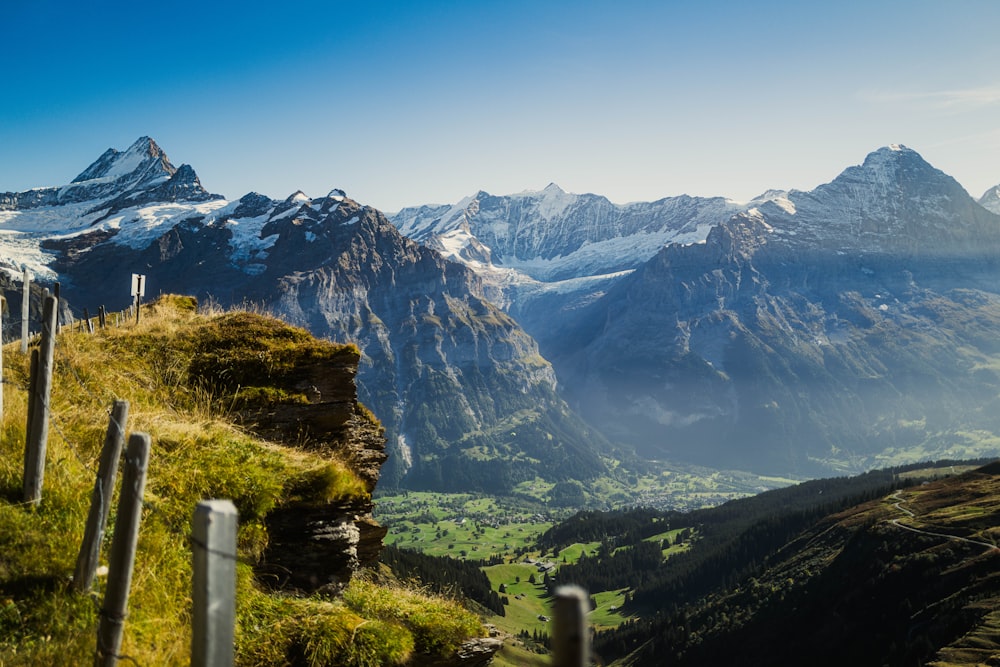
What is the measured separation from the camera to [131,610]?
8.96 m

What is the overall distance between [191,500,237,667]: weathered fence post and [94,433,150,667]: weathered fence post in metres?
2.23

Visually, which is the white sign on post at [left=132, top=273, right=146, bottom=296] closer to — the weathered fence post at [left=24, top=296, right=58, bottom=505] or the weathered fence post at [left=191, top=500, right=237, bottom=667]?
the weathered fence post at [left=24, top=296, right=58, bottom=505]

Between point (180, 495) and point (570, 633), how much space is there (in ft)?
36.1

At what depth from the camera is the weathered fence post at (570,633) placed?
3.51 m

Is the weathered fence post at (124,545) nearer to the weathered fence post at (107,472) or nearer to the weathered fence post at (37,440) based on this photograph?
the weathered fence post at (107,472)

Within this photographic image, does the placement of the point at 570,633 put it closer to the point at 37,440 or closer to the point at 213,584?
the point at 213,584

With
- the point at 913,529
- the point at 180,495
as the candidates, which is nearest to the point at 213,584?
the point at 180,495

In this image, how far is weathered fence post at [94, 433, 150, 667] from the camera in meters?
6.60

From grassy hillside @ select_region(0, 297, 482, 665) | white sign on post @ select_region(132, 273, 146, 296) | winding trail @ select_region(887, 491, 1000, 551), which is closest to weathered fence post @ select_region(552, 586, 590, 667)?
grassy hillside @ select_region(0, 297, 482, 665)

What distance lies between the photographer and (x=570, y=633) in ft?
11.9

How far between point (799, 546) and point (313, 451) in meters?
194

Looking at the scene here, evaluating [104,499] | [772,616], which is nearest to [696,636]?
[772,616]

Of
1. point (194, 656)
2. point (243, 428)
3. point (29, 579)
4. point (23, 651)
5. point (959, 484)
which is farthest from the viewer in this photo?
point (959, 484)

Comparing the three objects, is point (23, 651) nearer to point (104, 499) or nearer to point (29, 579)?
point (29, 579)
